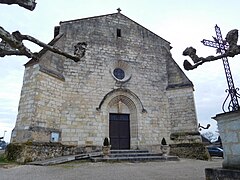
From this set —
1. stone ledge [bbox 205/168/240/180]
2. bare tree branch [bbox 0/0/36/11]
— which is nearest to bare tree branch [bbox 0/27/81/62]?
bare tree branch [bbox 0/0/36/11]

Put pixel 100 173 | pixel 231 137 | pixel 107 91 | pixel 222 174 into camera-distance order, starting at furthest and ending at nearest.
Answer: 1. pixel 107 91
2. pixel 100 173
3. pixel 231 137
4. pixel 222 174

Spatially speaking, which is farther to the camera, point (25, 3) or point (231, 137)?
point (231, 137)

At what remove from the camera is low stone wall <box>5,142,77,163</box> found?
7500 mm

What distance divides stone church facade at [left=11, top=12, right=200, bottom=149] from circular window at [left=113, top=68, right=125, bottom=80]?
0.03 metres

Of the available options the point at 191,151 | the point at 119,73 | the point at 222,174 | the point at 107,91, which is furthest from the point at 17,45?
the point at 191,151

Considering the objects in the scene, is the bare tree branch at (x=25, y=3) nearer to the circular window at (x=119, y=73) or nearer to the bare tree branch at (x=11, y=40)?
the bare tree branch at (x=11, y=40)

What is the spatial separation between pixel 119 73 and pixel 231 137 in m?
9.07

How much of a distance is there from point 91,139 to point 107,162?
262 cm

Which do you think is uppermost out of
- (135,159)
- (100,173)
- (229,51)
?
(229,51)

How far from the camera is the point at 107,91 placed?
11.0 m

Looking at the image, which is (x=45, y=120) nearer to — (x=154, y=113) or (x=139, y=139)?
(x=139, y=139)

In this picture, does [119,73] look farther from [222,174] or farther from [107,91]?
[222,174]

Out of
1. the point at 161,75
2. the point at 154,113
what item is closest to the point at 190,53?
the point at 154,113

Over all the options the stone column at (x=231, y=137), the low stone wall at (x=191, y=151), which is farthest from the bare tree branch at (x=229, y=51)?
the low stone wall at (x=191, y=151)
